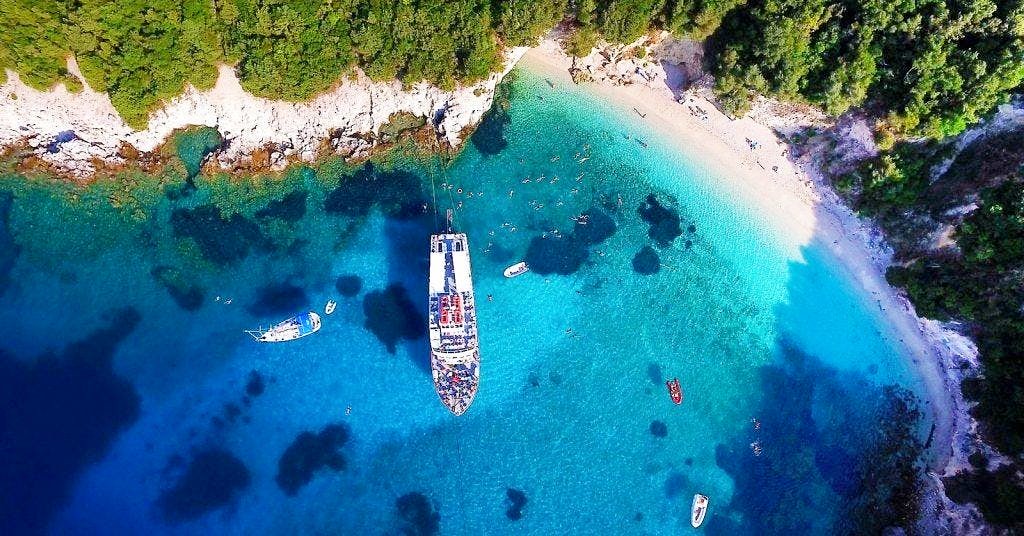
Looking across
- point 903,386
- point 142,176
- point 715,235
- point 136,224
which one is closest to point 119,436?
point 136,224

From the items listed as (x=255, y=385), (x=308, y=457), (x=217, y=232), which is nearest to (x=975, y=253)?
(x=308, y=457)

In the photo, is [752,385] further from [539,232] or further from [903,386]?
[539,232]

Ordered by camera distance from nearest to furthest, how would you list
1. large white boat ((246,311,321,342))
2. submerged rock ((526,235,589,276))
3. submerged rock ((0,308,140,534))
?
submerged rock ((0,308,140,534))
large white boat ((246,311,321,342))
submerged rock ((526,235,589,276))

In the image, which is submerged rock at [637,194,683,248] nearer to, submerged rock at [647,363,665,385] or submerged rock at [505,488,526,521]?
submerged rock at [647,363,665,385]

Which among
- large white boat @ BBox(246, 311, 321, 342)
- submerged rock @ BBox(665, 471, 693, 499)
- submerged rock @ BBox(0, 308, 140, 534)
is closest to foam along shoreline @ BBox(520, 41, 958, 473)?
submerged rock @ BBox(665, 471, 693, 499)

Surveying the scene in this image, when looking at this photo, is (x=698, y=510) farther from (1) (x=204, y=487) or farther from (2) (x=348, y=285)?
(1) (x=204, y=487)

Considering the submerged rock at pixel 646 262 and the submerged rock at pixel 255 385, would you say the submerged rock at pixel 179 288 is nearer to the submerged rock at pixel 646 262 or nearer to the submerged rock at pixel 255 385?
the submerged rock at pixel 255 385

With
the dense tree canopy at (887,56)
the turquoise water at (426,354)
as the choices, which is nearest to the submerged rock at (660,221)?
the turquoise water at (426,354)
